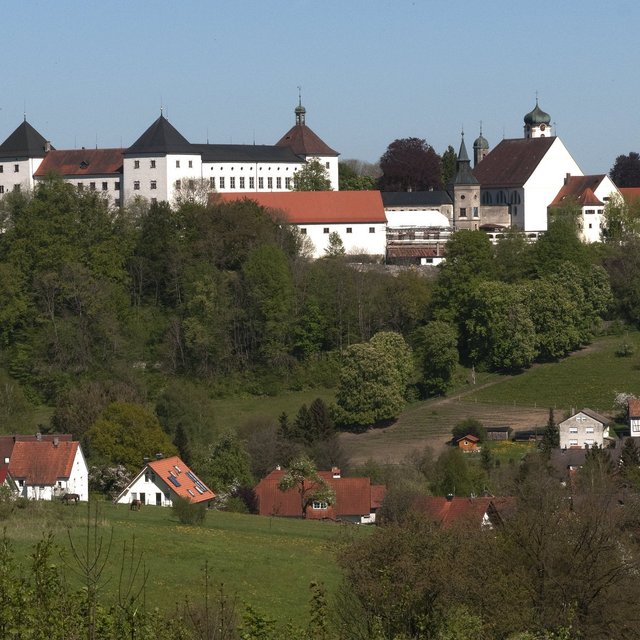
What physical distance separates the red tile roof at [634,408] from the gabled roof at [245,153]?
25.5m

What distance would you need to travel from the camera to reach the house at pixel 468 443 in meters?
48.4

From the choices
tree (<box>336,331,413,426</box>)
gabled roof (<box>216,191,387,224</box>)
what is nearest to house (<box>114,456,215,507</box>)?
tree (<box>336,331,413,426</box>)

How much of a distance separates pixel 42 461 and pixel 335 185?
1460 inches

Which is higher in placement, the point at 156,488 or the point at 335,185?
the point at 335,185

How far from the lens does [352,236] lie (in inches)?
2657

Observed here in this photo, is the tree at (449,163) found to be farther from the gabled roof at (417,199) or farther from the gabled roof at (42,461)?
the gabled roof at (42,461)

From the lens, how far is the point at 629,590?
22906 millimetres

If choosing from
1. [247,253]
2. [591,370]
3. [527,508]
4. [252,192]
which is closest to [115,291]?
[247,253]

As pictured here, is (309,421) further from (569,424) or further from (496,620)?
(496,620)

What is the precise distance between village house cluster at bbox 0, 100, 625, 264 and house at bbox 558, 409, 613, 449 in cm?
1870

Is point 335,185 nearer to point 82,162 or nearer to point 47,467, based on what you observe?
point 82,162

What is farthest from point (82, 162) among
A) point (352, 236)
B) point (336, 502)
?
point (336, 502)

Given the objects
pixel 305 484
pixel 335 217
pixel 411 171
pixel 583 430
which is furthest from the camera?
pixel 411 171

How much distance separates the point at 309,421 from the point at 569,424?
7.63 meters
